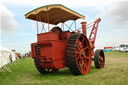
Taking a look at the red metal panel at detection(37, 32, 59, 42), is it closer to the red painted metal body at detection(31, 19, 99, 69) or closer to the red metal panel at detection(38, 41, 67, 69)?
the red painted metal body at detection(31, 19, 99, 69)

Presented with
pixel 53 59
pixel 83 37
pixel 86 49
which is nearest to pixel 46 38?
pixel 53 59

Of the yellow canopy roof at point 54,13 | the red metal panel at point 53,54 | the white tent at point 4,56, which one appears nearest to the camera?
the red metal panel at point 53,54

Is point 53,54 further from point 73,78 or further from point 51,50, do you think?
point 73,78

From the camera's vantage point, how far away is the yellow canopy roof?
17.9ft

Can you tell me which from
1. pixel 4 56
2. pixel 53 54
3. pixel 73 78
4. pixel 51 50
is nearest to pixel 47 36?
pixel 51 50

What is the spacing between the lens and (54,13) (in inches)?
245

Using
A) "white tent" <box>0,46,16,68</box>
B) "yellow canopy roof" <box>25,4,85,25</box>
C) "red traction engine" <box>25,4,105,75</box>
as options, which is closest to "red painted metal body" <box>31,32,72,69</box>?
"red traction engine" <box>25,4,105,75</box>

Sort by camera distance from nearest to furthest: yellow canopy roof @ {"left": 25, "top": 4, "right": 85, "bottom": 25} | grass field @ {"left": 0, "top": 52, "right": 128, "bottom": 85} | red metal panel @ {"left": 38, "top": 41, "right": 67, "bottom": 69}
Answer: grass field @ {"left": 0, "top": 52, "right": 128, "bottom": 85} → red metal panel @ {"left": 38, "top": 41, "right": 67, "bottom": 69} → yellow canopy roof @ {"left": 25, "top": 4, "right": 85, "bottom": 25}

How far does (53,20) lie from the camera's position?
23.5ft

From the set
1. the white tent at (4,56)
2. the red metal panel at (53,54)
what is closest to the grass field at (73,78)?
the red metal panel at (53,54)

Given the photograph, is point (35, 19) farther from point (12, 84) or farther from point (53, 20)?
point (12, 84)

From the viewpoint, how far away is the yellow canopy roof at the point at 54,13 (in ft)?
17.9

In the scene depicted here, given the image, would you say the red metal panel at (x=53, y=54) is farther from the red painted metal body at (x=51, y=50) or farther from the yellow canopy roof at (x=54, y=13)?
the yellow canopy roof at (x=54, y=13)

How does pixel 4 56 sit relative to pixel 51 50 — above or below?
below
